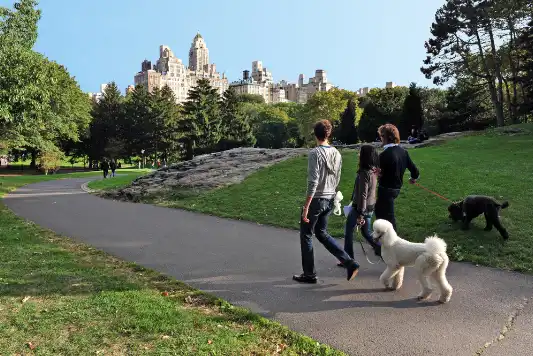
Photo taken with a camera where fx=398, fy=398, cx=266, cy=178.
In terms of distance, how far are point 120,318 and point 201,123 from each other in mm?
56729

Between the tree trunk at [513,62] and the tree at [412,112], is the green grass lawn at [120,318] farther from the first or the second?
the tree trunk at [513,62]

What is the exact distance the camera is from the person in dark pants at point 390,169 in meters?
5.85

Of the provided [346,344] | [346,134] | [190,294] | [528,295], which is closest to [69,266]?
[190,294]

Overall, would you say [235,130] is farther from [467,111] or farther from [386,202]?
[386,202]

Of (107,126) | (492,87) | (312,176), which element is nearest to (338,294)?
(312,176)

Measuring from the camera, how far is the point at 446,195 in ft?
34.5

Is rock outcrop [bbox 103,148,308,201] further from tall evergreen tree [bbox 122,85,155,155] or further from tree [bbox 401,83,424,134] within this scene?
tall evergreen tree [bbox 122,85,155,155]

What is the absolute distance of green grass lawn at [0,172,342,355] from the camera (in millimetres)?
3551

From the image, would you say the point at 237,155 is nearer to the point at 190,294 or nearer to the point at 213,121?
the point at 190,294

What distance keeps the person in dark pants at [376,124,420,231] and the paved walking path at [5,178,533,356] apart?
0.98m

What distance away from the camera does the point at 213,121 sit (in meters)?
59.8

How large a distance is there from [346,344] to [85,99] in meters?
61.0

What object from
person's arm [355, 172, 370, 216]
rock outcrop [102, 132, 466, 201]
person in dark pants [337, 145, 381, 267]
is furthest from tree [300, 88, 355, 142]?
person's arm [355, 172, 370, 216]

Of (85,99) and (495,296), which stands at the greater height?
(85,99)
